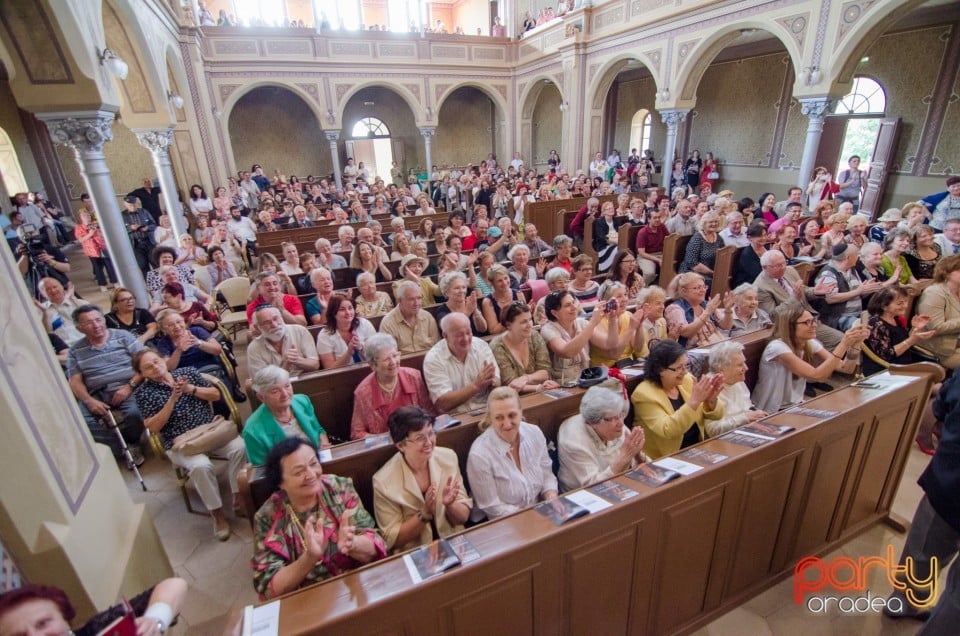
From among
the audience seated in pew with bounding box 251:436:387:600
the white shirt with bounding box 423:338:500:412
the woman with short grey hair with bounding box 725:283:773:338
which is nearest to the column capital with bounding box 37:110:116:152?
the white shirt with bounding box 423:338:500:412

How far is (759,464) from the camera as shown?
6.79 ft

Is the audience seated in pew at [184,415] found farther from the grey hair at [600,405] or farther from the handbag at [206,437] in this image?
the grey hair at [600,405]

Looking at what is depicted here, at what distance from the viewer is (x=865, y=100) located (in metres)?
9.93

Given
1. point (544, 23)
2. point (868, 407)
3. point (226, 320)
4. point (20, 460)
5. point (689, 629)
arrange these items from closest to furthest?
point (20, 460) → point (689, 629) → point (868, 407) → point (226, 320) → point (544, 23)

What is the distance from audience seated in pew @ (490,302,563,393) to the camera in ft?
9.73

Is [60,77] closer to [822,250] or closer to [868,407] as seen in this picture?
[868,407]

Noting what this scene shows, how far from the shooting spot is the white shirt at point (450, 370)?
2861mm

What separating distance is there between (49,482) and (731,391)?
3.17 meters

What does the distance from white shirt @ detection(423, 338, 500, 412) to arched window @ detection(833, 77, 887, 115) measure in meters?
11.3

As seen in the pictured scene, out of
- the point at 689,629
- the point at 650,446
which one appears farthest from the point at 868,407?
the point at 689,629

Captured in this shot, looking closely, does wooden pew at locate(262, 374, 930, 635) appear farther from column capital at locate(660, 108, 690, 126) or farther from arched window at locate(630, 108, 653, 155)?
arched window at locate(630, 108, 653, 155)

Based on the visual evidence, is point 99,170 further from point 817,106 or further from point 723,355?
point 817,106

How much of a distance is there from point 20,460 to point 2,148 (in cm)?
1344

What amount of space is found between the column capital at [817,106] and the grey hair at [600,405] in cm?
841
